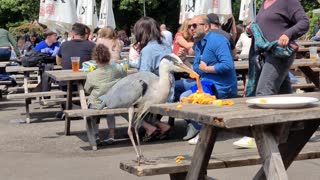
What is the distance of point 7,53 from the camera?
15.9 m

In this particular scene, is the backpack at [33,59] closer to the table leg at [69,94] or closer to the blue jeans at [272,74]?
the table leg at [69,94]

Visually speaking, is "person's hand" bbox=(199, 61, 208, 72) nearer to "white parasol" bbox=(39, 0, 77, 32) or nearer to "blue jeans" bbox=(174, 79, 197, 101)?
"blue jeans" bbox=(174, 79, 197, 101)

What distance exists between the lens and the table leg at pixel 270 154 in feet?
13.9

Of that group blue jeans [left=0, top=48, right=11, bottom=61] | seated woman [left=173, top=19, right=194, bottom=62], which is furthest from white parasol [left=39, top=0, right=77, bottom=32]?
seated woman [left=173, top=19, right=194, bottom=62]

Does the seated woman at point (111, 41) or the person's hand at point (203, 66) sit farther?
the seated woman at point (111, 41)

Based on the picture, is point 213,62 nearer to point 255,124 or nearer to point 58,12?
point 255,124

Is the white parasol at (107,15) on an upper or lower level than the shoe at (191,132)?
upper

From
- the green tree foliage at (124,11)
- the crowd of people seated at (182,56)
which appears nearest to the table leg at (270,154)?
the crowd of people seated at (182,56)

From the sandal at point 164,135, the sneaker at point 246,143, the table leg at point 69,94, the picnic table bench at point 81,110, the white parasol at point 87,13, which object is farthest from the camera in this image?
the white parasol at point 87,13

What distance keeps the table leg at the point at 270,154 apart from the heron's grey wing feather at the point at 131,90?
175 centimetres

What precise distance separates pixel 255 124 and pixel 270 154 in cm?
41

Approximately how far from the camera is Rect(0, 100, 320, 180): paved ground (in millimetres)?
A: 7239

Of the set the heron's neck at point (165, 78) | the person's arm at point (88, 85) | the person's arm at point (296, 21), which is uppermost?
the person's arm at point (296, 21)

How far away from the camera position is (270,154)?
4.24 meters
